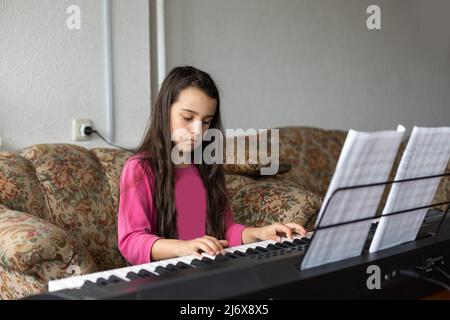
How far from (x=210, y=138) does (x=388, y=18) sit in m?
2.55

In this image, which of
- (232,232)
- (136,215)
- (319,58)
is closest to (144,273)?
(136,215)

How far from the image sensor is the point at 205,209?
6.04 ft

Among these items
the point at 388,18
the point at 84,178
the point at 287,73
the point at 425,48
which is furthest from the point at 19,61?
the point at 425,48

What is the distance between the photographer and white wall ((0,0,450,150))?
2.29m

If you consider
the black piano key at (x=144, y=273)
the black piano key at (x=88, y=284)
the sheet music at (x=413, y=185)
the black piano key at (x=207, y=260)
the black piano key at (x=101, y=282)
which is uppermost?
the sheet music at (x=413, y=185)

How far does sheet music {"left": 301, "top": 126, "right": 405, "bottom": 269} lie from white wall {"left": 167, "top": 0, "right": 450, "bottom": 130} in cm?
188

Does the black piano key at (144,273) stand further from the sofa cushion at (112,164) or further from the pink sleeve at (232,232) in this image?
the sofa cushion at (112,164)

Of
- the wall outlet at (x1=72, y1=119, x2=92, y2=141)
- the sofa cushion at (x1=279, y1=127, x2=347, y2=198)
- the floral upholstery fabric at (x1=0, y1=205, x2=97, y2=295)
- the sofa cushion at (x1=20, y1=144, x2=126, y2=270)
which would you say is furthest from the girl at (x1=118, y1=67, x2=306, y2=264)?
the sofa cushion at (x1=279, y1=127, x2=347, y2=198)

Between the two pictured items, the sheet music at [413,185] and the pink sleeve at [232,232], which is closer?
the sheet music at [413,185]

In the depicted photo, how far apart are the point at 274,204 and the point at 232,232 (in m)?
0.47

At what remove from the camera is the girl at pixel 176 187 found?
158cm

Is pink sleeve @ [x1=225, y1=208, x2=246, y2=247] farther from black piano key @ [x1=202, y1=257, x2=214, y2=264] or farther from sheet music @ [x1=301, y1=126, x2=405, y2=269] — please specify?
sheet music @ [x1=301, y1=126, x2=405, y2=269]

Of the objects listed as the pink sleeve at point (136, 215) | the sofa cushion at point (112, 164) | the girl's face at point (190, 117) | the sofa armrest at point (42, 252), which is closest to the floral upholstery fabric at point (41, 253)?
the sofa armrest at point (42, 252)

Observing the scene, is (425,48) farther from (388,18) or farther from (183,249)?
(183,249)
